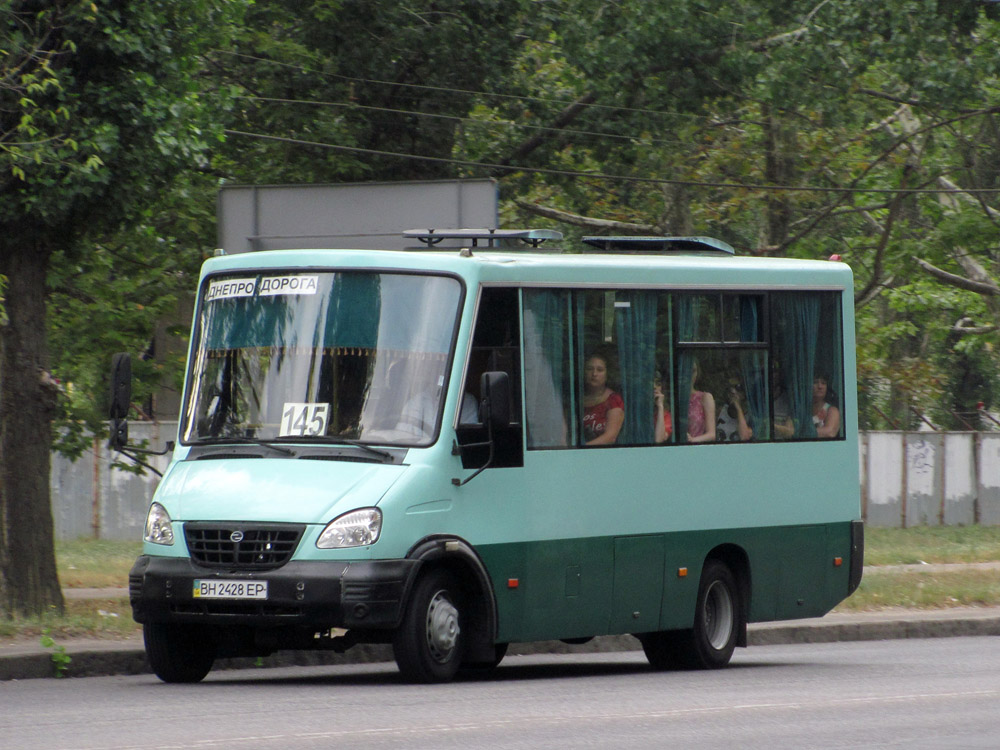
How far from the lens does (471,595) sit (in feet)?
36.7

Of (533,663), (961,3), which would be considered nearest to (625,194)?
(961,3)

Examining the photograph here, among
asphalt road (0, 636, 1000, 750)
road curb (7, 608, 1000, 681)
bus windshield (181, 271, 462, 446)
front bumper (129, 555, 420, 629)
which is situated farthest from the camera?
road curb (7, 608, 1000, 681)

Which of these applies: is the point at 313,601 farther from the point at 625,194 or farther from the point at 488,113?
the point at 625,194

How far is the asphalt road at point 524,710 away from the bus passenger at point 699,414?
1.65 metres

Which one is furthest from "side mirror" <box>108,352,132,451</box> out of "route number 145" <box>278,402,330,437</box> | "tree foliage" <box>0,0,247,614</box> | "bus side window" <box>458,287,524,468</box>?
"bus side window" <box>458,287,524,468</box>

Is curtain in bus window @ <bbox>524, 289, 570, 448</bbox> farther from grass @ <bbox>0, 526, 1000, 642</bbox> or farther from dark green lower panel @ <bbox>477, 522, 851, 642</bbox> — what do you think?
grass @ <bbox>0, 526, 1000, 642</bbox>

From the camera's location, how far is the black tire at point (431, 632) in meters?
10.5

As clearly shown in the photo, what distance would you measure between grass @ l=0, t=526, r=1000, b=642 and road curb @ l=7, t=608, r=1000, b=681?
59cm

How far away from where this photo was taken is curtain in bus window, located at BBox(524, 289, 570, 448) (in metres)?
11.6

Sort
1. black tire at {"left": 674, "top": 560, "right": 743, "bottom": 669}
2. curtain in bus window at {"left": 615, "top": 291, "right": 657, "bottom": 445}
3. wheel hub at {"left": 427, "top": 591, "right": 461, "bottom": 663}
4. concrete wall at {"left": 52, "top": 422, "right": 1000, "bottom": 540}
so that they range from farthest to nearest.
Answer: concrete wall at {"left": 52, "top": 422, "right": 1000, "bottom": 540} < black tire at {"left": 674, "top": 560, "right": 743, "bottom": 669} < curtain in bus window at {"left": 615, "top": 291, "right": 657, "bottom": 445} < wheel hub at {"left": 427, "top": 591, "right": 461, "bottom": 663}

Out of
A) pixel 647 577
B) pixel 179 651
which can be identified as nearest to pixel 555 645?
pixel 647 577

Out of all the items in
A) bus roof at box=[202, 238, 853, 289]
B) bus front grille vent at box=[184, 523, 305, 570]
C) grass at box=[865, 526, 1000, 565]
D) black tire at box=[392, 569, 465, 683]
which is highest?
bus roof at box=[202, 238, 853, 289]

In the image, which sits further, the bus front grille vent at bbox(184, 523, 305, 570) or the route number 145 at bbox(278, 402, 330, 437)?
the route number 145 at bbox(278, 402, 330, 437)

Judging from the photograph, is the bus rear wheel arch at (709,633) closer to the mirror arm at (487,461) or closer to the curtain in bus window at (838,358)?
the curtain in bus window at (838,358)
